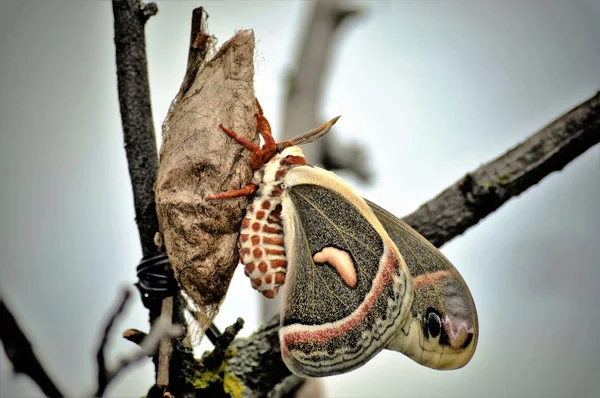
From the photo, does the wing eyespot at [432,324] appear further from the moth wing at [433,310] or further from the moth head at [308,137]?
the moth head at [308,137]

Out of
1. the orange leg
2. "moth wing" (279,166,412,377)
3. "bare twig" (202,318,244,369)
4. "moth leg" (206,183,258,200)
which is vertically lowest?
"bare twig" (202,318,244,369)

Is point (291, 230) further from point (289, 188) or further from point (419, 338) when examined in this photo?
point (419, 338)

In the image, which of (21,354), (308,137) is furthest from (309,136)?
(21,354)

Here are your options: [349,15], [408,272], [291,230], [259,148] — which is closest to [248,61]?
[259,148]

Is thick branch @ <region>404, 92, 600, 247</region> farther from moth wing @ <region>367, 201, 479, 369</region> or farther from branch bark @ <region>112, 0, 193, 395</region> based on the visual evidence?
branch bark @ <region>112, 0, 193, 395</region>

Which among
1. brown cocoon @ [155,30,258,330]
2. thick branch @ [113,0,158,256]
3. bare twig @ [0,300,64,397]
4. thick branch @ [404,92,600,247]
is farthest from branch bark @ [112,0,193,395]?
thick branch @ [404,92,600,247]

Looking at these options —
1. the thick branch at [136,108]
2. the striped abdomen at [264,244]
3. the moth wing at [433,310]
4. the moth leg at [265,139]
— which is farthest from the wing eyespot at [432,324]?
the thick branch at [136,108]
